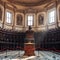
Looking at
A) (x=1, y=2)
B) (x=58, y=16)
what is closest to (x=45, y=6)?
(x=58, y=16)

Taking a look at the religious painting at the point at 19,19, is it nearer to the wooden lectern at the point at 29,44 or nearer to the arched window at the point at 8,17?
the arched window at the point at 8,17

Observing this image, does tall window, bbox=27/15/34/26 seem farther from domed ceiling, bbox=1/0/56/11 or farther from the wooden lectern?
the wooden lectern

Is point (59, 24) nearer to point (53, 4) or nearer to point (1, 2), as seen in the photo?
point (53, 4)

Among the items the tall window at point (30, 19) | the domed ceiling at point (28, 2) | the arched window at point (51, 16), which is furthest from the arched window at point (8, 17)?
the arched window at point (51, 16)

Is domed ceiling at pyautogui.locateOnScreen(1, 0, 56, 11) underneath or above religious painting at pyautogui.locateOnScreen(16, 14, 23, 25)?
above

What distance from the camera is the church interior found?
68.9ft

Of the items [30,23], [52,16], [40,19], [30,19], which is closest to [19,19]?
[30,19]

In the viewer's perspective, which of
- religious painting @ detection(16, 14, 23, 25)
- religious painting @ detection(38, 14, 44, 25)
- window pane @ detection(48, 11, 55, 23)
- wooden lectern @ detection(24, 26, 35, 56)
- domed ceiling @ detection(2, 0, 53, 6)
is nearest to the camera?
wooden lectern @ detection(24, 26, 35, 56)

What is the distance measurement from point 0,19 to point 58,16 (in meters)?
9.37

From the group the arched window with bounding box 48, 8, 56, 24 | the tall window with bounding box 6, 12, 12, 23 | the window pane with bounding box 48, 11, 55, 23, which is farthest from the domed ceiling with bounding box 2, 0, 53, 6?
the window pane with bounding box 48, 11, 55, 23

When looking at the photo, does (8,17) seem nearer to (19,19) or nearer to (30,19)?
(19,19)

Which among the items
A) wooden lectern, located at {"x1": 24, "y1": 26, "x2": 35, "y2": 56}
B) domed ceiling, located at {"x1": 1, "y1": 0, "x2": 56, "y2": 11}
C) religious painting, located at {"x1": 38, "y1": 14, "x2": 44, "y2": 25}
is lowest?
wooden lectern, located at {"x1": 24, "y1": 26, "x2": 35, "y2": 56}

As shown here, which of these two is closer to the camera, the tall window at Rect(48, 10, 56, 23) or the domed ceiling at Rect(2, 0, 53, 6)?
the tall window at Rect(48, 10, 56, 23)

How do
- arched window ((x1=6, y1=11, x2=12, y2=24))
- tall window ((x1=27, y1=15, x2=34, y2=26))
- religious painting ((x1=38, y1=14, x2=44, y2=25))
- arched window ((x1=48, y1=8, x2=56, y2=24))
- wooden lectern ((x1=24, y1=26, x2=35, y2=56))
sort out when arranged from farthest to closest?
tall window ((x1=27, y1=15, x2=34, y2=26)), religious painting ((x1=38, y1=14, x2=44, y2=25)), arched window ((x1=6, y1=11, x2=12, y2=24)), arched window ((x1=48, y1=8, x2=56, y2=24)), wooden lectern ((x1=24, y1=26, x2=35, y2=56))
